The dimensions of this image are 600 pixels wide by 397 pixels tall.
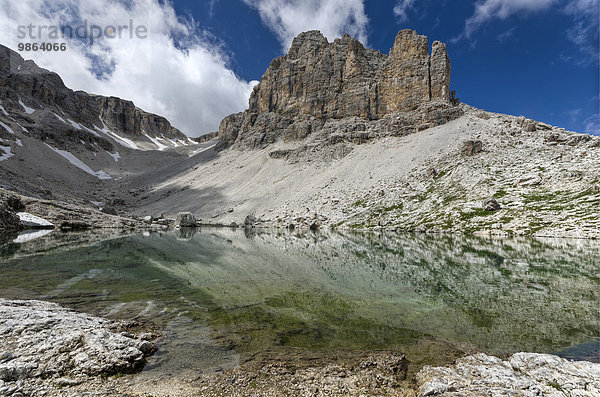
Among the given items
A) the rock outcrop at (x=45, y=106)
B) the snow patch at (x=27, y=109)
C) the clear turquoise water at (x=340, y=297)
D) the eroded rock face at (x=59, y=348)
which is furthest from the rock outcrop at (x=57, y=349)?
the snow patch at (x=27, y=109)

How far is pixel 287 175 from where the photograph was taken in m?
95.3

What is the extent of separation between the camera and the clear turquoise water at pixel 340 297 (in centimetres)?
873

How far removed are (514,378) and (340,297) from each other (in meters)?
7.96

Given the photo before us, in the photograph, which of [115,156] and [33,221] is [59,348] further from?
[115,156]

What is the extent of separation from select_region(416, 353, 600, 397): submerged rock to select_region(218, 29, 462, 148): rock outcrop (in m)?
99.7

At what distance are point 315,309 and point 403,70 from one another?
123862mm

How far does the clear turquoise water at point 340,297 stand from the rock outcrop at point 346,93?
289 feet

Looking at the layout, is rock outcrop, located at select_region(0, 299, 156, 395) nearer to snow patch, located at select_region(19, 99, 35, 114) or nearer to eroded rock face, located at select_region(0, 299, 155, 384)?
Answer: eroded rock face, located at select_region(0, 299, 155, 384)

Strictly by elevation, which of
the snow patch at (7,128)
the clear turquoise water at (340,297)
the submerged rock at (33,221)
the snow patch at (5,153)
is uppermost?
the snow patch at (7,128)

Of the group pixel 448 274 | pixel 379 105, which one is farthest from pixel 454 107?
pixel 448 274

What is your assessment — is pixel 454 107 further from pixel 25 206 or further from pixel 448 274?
pixel 25 206

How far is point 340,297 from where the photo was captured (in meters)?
13.6

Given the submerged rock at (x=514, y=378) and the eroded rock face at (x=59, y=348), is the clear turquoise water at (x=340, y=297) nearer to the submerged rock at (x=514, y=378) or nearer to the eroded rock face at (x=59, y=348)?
the submerged rock at (x=514, y=378)

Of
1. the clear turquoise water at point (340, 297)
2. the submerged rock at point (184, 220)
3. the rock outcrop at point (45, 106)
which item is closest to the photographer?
the clear turquoise water at point (340, 297)
